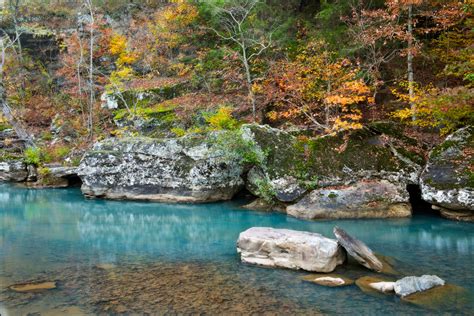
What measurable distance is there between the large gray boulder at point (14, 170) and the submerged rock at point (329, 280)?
70.0 ft

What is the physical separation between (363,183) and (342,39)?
7.61m

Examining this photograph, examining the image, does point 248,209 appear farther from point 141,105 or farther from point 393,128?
point 141,105

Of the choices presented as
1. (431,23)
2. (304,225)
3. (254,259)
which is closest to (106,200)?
(304,225)

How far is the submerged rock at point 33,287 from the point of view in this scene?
757 cm

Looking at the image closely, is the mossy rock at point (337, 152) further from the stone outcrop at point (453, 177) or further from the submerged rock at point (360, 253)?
the submerged rock at point (360, 253)

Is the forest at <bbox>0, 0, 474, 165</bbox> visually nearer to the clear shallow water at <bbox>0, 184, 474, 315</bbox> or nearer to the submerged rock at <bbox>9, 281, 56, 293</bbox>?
the clear shallow water at <bbox>0, 184, 474, 315</bbox>

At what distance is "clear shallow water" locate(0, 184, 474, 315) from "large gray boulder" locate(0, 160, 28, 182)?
784 centimetres

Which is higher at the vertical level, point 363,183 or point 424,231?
point 363,183

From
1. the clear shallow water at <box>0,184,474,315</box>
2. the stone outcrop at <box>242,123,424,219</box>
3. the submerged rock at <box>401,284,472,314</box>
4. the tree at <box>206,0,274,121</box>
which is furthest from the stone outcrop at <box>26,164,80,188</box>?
the submerged rock at <box>401,284,472,314</box>

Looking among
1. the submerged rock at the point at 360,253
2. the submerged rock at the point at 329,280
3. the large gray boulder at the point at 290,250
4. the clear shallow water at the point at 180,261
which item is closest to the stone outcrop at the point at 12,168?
the clear shallow water at the point at 180,261

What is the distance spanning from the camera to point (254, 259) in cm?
909

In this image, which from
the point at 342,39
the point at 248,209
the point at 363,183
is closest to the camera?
the point at 363,183

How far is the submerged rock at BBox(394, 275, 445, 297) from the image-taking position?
710 cm

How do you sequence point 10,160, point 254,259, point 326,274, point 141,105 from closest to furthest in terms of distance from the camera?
point 326,274 → point 254,259 → point 10,160 → point 141,105
